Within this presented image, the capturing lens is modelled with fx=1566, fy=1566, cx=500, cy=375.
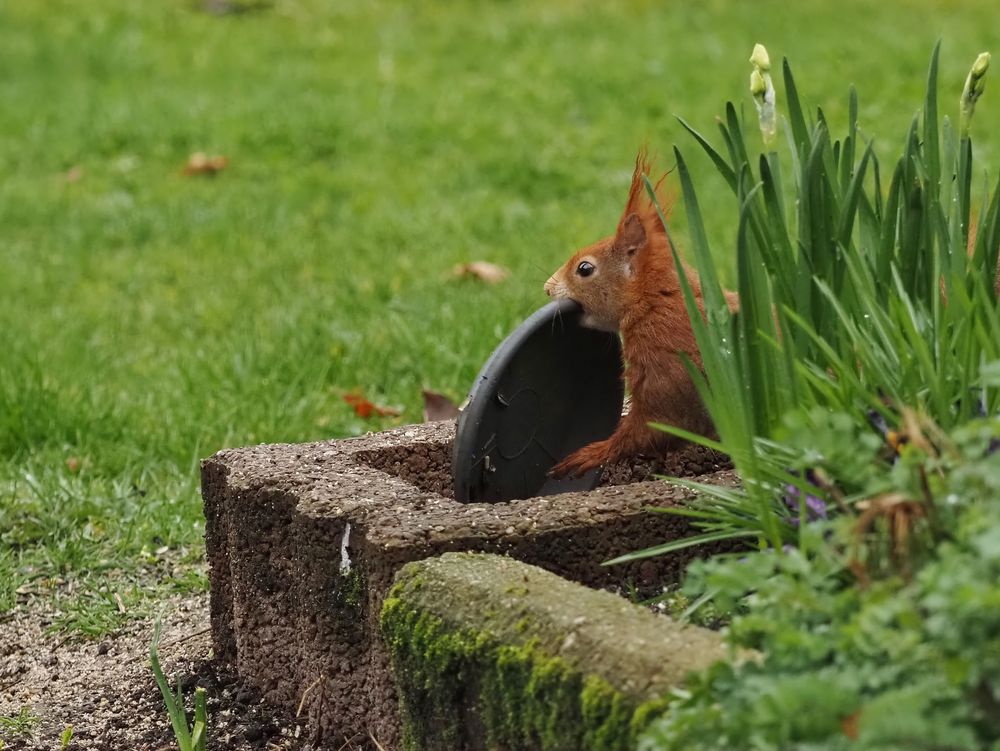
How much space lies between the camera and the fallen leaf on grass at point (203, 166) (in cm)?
795

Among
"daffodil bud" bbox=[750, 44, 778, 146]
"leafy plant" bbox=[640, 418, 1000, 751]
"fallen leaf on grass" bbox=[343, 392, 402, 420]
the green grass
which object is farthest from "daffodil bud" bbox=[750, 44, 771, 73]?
"fallen leaf on grass" bbox=[343, 392, 402, 420]

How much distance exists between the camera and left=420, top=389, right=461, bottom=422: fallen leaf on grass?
13.9ft

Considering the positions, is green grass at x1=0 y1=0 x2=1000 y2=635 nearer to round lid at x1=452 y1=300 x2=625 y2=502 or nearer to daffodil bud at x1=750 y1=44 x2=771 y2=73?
round lid at x1=452 y1=300 x2=625 y2=502

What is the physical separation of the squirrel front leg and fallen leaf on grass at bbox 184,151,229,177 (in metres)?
5.45

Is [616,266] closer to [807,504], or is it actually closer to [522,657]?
[807,504]

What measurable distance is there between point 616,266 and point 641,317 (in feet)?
0.52

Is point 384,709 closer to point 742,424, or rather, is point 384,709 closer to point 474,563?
point 474,563

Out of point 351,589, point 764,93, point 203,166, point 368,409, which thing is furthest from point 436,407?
point 203,166

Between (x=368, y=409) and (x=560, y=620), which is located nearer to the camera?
(x=560, y=620)

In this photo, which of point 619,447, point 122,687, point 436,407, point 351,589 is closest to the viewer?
point 351,589

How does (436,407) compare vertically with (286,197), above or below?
below

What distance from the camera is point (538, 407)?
9.90ft

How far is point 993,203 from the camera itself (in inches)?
97.6

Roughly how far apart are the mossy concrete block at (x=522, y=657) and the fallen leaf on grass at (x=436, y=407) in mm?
1924
